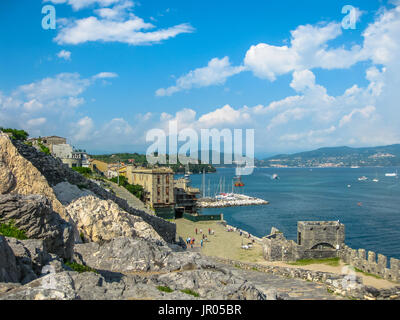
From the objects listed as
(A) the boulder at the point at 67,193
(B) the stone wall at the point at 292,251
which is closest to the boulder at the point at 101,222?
(A) the boulder at the point at 67,193

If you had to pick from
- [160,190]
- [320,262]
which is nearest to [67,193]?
[320,262]

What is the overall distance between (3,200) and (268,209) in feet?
230

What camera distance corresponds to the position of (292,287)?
12625 mm

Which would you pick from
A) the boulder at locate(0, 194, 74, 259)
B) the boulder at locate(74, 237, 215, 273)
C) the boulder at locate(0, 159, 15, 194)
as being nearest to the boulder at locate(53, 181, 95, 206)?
the boulder at locate(0, 159, 15, 194)

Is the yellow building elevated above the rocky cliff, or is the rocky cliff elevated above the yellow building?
the rocky cliff

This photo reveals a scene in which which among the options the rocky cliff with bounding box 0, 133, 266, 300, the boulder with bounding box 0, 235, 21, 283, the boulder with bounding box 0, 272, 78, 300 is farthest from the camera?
the rocky cliff with bounding box 0, 133, 266, 300

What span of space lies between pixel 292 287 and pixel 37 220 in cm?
923

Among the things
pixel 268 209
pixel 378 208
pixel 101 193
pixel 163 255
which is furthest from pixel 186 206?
pixel 163 255

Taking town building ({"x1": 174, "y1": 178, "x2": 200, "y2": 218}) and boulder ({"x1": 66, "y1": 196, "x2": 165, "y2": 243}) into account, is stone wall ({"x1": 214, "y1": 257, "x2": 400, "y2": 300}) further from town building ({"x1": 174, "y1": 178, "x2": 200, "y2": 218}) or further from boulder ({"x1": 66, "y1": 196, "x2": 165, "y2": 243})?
town building ({"x1": 174, "y1": 178, "x2": 200, "y2": 218})

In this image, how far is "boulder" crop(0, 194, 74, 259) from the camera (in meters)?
7.34

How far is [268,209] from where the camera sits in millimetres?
74125

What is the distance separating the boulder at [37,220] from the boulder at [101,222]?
12.5 feet

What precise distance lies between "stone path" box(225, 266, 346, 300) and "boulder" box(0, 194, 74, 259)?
485 centimetres
